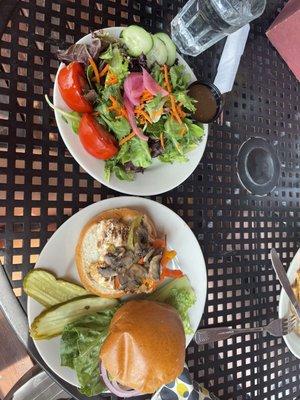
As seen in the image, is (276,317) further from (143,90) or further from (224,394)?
(143,90)

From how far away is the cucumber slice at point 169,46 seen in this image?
1.11m

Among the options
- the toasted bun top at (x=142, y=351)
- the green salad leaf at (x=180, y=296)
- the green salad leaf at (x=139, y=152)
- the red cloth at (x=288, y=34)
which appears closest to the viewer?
the toasted bun top at (x=142, y=351)

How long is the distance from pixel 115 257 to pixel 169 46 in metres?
0.59

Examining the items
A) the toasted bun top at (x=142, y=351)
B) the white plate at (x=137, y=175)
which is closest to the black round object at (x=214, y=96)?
the white plate at (x=137, y=175)

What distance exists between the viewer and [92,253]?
1.05 meters

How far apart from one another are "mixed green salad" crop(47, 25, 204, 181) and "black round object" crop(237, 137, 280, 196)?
0.32 metres

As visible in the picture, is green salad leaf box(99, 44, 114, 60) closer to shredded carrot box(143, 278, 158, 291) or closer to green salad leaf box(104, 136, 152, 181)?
green salad leaf box(104, 136, 152, 181)

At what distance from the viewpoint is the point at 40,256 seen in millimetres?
1018

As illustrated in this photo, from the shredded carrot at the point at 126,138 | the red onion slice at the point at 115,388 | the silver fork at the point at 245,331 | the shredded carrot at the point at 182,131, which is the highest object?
the shredded carrot at the point at 182,131

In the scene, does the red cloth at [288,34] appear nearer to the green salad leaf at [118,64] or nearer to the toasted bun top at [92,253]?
the green salad leaf at [118,64]

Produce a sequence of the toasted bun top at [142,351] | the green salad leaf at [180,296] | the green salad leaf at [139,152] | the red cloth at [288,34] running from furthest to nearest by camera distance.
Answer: the red cloth at [288,34], the green salad leaf at [180,296], the green salad leaf at [139,152], the toasted bun top at [142,351]

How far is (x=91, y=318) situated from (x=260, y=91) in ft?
3.15

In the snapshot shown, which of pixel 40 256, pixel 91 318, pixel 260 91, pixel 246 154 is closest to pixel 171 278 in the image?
pixel 91 318

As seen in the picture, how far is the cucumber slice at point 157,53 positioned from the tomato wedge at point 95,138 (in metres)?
0.23
